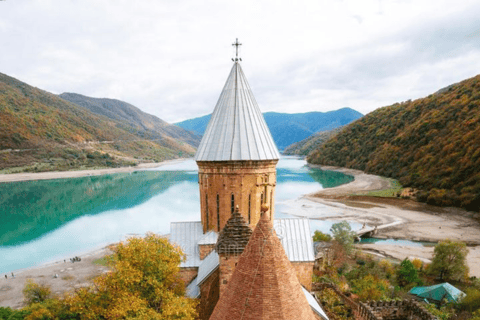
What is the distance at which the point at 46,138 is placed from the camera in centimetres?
9131

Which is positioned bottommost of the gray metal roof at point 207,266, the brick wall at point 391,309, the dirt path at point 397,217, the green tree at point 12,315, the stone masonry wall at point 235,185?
the dirt path at point 397,217

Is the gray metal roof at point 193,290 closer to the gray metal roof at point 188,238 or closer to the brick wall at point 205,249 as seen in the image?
the gray metal roof at point 188,238

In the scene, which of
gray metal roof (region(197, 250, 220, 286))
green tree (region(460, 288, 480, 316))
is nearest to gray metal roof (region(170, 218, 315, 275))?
gray metal roof (region(197, 250, 220, 286))

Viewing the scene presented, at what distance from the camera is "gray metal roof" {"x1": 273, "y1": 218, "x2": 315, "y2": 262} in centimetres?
1109

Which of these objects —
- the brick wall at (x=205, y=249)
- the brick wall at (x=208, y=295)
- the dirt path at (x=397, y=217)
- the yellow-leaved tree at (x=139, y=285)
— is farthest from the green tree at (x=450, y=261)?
the yellow-leaved tree at (x=139, y=285)

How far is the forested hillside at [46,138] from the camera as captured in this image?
8006 cm

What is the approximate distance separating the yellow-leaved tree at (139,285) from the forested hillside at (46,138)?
86012 millimetres

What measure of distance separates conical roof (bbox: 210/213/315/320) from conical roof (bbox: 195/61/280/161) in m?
6.05

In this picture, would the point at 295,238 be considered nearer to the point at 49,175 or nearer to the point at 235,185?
the point at 235,185

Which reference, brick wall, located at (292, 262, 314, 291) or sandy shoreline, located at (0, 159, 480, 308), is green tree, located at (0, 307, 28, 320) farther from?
brick wall, located at (292, 262, 314, 291)

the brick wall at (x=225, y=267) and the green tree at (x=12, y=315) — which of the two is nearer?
the brick wall at (x=225, y=267)

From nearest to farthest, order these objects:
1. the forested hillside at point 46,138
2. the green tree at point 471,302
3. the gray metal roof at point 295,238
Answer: the gray metal roof at point 295,238 < the green tree at point 471,302 < the forested hillside at point 46,138

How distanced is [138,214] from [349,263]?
32699mm

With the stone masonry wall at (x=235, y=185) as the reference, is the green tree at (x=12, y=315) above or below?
below
